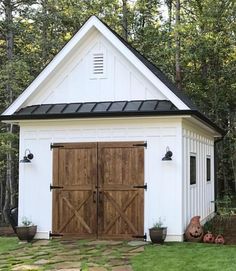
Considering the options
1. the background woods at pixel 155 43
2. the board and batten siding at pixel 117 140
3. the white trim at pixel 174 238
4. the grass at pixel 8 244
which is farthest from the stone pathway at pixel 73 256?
the background woods at pixel 155 43

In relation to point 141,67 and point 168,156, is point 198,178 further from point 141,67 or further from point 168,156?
A: point 141,67

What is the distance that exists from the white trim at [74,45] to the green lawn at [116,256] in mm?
3194

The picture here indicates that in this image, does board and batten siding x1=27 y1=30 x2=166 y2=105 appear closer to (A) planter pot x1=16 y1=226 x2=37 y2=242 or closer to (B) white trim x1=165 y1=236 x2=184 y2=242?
(A) planter pot x1=16 y1=226 x2=37 y2=242

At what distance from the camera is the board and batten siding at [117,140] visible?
31.9 ft

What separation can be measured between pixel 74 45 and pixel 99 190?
3.34 metres

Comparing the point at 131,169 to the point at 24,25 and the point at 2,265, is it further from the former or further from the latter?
the point at 24,25

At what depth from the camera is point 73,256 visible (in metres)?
8.07

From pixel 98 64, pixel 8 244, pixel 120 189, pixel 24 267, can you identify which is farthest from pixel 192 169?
pixel 24 267

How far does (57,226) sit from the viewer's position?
10273 mm

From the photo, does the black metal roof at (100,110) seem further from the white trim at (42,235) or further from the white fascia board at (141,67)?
the white trim at (42,235)

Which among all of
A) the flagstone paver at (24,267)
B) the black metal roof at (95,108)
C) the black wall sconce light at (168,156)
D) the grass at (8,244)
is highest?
the black metal roof at (95,108)

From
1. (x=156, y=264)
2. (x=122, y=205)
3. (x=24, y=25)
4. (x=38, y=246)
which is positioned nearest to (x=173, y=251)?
(x=156, y=264)

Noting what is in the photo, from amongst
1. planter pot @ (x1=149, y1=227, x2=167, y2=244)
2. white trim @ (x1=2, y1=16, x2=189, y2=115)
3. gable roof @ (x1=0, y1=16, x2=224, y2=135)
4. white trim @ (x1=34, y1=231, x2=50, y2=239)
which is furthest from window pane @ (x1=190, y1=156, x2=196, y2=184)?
white trim @ (x1=34, y1=231, x2=50, y2=239)

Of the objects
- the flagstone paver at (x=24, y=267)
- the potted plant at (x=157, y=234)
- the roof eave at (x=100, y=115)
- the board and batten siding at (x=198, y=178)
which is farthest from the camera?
the board and batten siding at (x=198, y=178)
